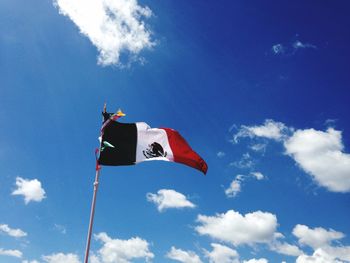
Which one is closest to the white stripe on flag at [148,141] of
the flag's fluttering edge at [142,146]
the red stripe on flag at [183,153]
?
the flag's fluttering edge at [142,146]

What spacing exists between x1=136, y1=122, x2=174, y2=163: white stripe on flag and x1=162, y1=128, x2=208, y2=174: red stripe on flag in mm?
314

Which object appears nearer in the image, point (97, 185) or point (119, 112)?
point (97, 185)

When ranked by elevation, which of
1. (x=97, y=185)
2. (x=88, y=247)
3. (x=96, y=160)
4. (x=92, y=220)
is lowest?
(x=88, y=247)

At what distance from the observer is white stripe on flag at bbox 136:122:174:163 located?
30.6m

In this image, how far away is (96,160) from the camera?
2842 cm

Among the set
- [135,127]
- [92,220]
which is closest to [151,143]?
[135,127]

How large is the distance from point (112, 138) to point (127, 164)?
2233 mm

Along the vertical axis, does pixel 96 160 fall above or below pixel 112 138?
below

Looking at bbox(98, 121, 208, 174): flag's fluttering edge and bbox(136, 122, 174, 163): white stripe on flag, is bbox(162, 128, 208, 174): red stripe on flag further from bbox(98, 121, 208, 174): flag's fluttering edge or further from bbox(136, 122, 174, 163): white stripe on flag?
bbox(136, 122, 174, 163): white stripe on flag

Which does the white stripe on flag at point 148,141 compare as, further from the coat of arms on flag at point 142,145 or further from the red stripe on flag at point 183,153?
the red stripe on flag at point 183,153

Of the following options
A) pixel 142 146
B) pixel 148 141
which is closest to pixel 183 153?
pixel 148 141

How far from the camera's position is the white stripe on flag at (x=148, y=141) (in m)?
30.6

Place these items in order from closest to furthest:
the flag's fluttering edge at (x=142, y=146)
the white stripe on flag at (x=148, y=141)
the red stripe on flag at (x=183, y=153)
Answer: the flag's fluttering edge at (x=142, y=146) < the red stripe on flag at (x=183, y=153) < the white stripe on flag at (x=148, y=141)

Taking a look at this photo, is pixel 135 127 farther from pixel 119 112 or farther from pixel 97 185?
pixel 97 185
